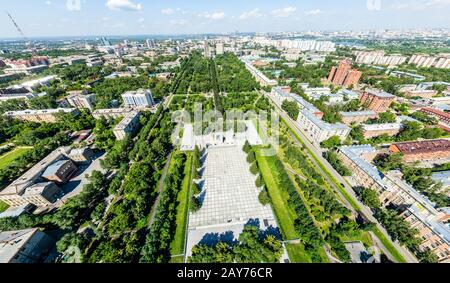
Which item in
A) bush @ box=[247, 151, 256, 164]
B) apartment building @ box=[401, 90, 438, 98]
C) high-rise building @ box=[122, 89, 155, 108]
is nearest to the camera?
bush @ box=[247, 151, 256, 164]

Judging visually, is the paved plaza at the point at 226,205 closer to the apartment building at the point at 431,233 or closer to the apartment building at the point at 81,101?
the apartment building at the point at 431,233

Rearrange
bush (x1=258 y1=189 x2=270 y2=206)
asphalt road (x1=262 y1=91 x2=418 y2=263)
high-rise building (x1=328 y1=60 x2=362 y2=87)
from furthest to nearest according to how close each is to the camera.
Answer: high-rise building (x1=328 y1=60 x2=362 y2=87), bush (x1=258 y1=189 x2=270 y2=206), asphalt road (x1=262 y1=91 x2=418 y2=263)

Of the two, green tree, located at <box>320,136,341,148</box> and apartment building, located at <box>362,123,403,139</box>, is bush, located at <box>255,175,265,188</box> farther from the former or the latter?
apartment building, located at <box>362,123,403,139</box>

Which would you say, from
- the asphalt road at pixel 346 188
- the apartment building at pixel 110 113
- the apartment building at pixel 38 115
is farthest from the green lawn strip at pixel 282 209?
the apartment building at pixel 38 115

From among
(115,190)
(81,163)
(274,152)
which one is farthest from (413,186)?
(81,163)

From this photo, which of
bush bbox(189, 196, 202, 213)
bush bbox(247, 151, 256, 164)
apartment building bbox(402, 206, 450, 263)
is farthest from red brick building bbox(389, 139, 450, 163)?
bush bbox(189, 196, 202, 213)

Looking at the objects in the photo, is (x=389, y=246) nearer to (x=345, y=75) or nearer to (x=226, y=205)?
(x=226, y=205)
